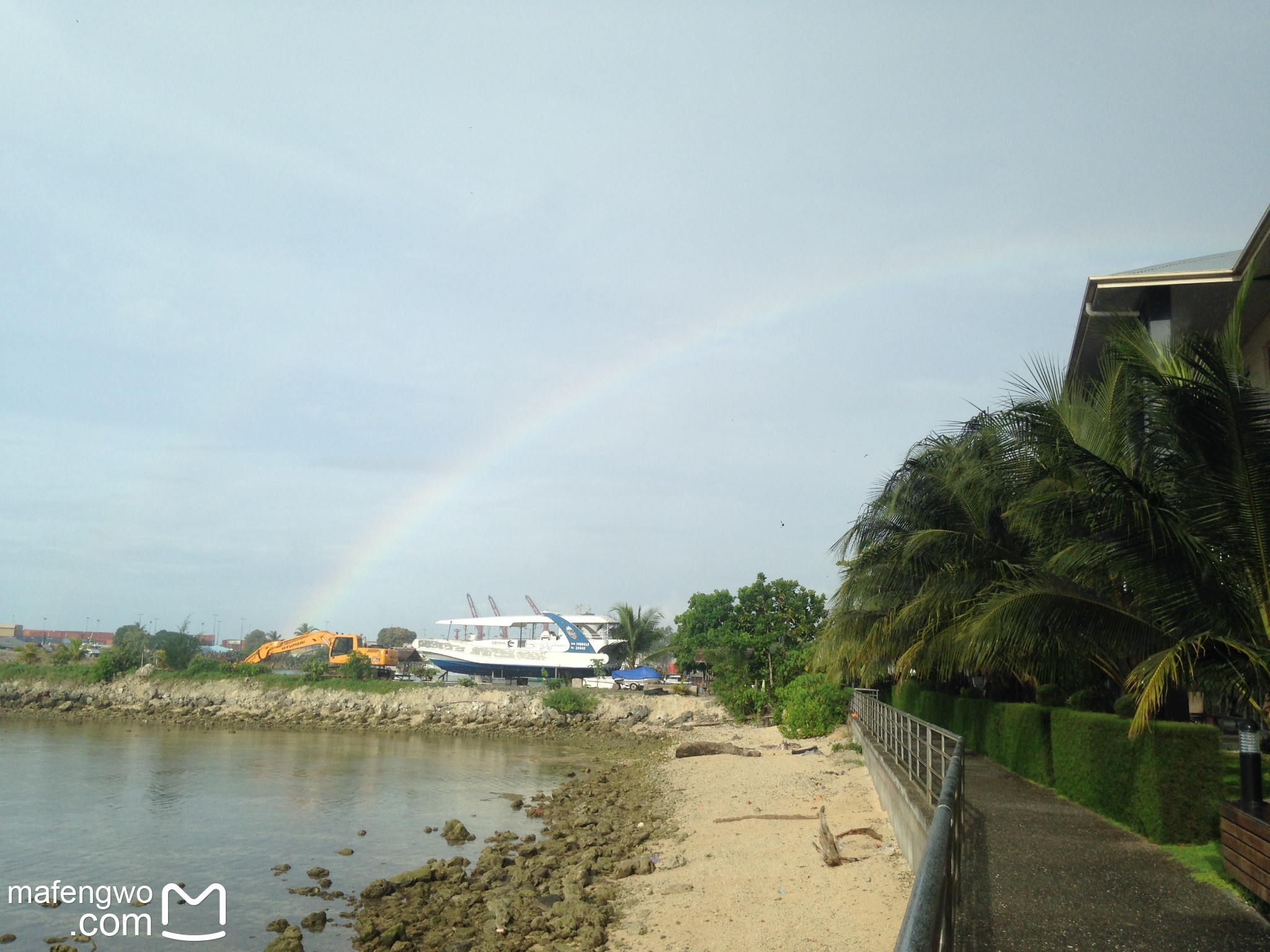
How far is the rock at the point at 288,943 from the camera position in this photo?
11.4 meters

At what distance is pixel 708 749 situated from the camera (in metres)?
30.5

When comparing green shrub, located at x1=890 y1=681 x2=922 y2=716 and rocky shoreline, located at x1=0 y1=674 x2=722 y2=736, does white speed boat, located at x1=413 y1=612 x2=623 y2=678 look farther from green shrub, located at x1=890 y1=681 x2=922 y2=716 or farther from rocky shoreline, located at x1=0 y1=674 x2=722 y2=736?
green shrub, located at x1=890 y1=681 x2=922 y2=716

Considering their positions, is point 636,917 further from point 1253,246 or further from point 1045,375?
point 1253,246

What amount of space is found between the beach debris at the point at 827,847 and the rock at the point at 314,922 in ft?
23.6

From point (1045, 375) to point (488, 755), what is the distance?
31.1 metres

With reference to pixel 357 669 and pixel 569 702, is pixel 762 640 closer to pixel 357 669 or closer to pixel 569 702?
pixel 569 702

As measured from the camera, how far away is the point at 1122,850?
852 centimetres

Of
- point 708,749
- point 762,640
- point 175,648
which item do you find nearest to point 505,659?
point 175,648

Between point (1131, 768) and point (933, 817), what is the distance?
5.37 metres

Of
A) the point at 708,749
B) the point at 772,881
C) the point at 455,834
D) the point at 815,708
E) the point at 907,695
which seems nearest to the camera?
the point at 772,881

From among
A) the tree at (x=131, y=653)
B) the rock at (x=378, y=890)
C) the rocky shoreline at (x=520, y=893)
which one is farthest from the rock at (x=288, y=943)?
the tree at (x=131, y=653)

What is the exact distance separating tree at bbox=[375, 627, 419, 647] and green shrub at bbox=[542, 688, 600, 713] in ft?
318

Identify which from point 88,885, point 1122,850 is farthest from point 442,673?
point 1122,850

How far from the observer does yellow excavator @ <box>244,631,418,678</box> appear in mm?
69188
